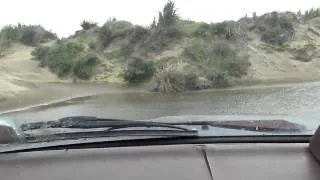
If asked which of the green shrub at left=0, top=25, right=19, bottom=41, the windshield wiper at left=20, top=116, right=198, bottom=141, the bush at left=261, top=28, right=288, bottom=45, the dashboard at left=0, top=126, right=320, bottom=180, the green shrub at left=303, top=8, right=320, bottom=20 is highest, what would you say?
the green shrub at left=303, top=8, right=320, bottom=20

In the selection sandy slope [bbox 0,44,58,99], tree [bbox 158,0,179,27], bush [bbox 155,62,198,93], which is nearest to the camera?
bush [bbox 155,62,198,93]

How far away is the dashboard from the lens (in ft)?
9.96

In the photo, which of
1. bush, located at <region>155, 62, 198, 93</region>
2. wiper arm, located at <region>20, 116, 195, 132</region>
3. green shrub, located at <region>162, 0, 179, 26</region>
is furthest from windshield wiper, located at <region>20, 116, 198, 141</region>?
green shrub, located at <region>162, 0, 179, 26</region>

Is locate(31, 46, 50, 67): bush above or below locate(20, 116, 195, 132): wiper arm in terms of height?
above

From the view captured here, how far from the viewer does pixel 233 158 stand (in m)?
3.19

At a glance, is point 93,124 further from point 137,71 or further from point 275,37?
point 275,37

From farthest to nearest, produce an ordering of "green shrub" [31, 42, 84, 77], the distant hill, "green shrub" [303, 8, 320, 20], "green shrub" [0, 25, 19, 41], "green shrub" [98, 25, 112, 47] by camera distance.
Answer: "green shrub" [0, 25, 19, 41]
"green shrub" [303, 8, 320, 20]
"green shrub" [31, 42, 84, 77]
"green shrub" [98, 25, 112, 47]
the distant hill

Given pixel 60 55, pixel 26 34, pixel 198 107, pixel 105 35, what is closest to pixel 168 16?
pixel 105 35

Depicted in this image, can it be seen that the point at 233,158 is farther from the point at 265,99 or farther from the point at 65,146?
the point at 265,99

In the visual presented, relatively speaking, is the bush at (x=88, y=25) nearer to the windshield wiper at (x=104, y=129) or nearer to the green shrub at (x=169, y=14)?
the green shrub at (x=169, y=14)

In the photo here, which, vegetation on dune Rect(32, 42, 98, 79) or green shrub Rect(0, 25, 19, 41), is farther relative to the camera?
green shrub Rect(0, 25, 19, 41)

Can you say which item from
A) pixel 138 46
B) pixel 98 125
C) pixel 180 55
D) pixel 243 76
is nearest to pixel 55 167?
pixel 98 125

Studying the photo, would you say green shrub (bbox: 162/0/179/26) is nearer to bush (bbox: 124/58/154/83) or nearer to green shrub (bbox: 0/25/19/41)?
bush (bbox: 124/58/154/83)

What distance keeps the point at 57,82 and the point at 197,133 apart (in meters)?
10.7
